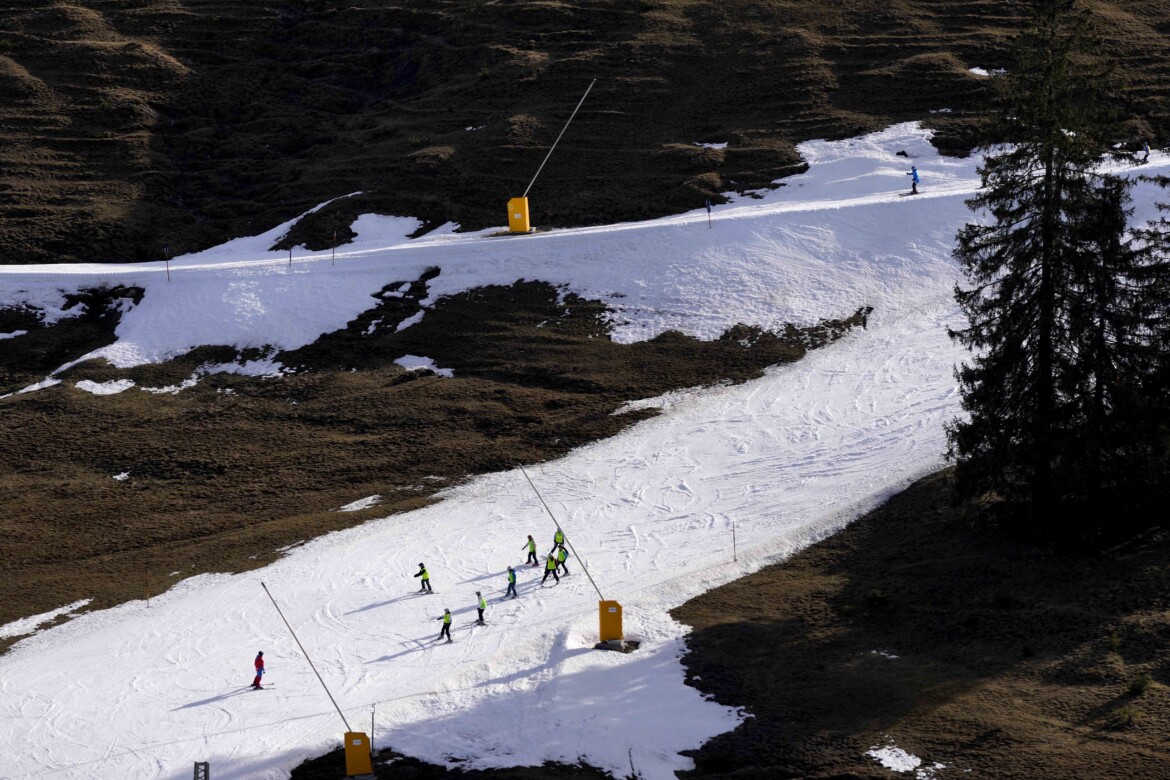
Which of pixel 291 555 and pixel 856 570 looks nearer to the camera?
pixel 856 570

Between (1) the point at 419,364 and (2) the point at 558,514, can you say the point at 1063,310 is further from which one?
(1) the point at 419,364

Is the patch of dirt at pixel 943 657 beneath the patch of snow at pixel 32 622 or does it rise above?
above

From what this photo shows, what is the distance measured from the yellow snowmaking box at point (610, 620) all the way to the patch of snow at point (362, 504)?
12.1 meters

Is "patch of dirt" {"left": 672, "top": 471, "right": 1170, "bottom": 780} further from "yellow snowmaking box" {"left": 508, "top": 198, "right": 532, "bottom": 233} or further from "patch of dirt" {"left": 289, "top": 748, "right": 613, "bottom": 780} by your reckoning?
"yellow snowmaking box" {"left": 508, "top": 198, "right": 532, "bottom": 233}

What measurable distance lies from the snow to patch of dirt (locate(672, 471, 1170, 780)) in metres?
12.2

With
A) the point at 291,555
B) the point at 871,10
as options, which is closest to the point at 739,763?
the point at 291,555

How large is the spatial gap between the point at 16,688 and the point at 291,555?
7.97 m

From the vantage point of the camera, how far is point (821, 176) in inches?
2115

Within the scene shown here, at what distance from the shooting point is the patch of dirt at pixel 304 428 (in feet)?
110

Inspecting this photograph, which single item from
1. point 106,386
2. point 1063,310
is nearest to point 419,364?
point 106,386

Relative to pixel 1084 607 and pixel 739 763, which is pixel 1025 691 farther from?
pixel 739 763

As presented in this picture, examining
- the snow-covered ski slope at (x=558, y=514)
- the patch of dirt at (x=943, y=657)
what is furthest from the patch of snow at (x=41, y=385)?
the patch of dirt at (x=943, y=657)

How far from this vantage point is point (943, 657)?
2312cm

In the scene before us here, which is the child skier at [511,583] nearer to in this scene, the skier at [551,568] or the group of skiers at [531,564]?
the group of skiers at [531,564]
